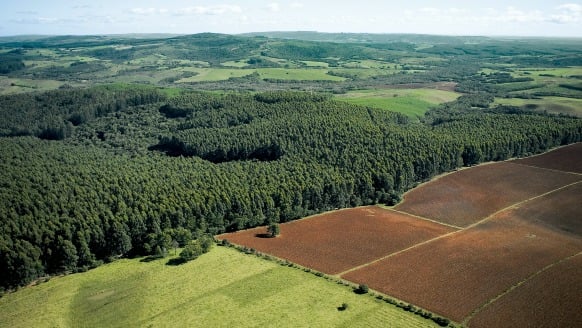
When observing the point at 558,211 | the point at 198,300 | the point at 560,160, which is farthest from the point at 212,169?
the point at 560,160

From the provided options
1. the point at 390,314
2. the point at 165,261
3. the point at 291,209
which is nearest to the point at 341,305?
the point at 390,314

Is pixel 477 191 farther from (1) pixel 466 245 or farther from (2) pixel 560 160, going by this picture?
(2) pixel 560 160

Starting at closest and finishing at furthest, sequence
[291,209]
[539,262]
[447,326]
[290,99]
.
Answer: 1. [447,326]
2. [539,262]
3. [291,209]
4. [290,99]

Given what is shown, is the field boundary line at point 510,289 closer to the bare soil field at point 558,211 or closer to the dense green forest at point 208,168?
the bare soil field at point 558,211

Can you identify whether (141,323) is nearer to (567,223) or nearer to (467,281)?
(467,281)

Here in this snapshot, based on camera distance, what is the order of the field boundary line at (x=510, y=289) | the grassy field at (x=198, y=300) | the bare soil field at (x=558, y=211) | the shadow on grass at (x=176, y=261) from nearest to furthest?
the field boundary line at (x=510, y=289), the grassy field at (x=198, y=300), the shadow on grass at (x=176, y=261), the bare soil field at (x=558, y=211)

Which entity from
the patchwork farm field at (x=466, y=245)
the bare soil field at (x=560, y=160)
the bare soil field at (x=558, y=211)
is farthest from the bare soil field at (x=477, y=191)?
the bare soil field at (x=560, y=160)

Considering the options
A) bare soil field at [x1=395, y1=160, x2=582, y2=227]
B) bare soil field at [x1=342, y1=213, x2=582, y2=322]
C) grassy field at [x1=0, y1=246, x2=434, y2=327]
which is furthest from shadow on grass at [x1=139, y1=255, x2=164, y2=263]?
bare soil field at [x1=395, y1=160, x2=582, y2=227]
